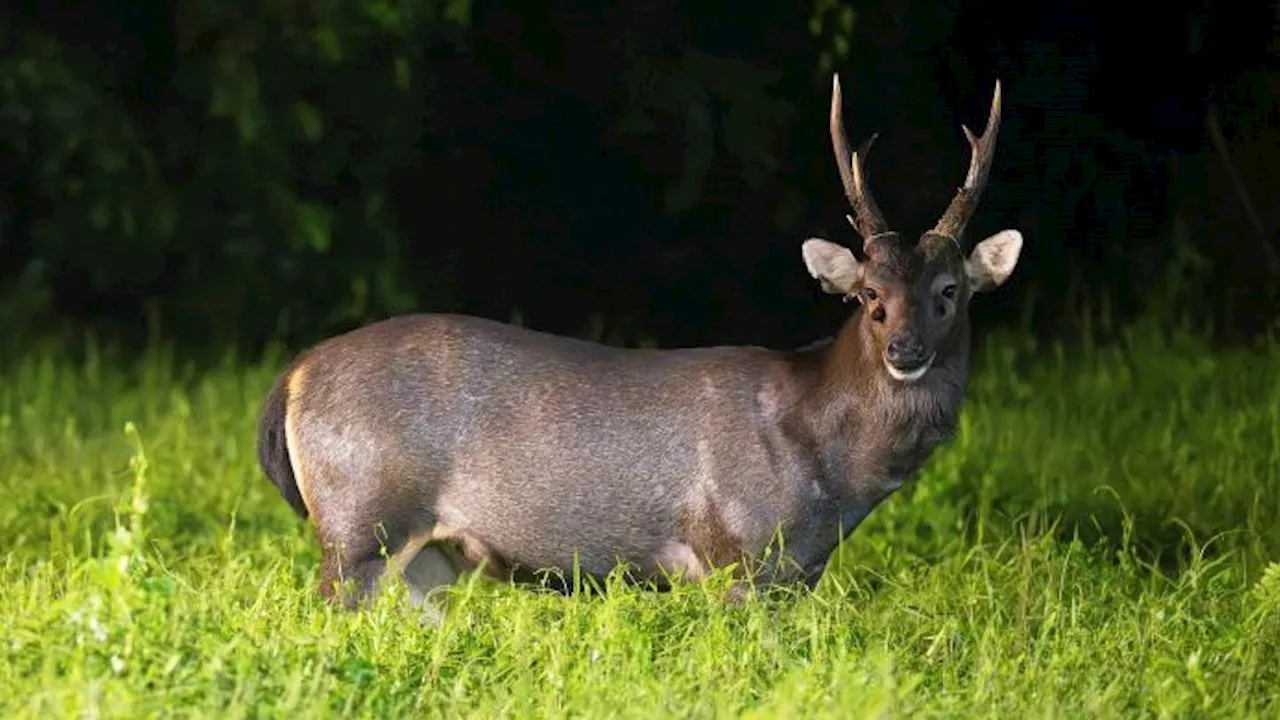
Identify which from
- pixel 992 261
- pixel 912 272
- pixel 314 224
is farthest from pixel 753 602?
pixel 314 224

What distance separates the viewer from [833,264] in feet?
26.6

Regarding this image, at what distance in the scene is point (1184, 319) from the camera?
12602 mm

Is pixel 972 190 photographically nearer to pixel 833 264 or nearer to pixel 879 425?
pixel 833 264

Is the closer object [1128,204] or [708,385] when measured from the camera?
[708,385]

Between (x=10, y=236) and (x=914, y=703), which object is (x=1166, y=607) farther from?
(x=10, y=236)

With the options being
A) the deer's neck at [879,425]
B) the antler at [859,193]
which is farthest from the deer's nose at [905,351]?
the antler at [859,193]

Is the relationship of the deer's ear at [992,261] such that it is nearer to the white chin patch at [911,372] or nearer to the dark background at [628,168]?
the white chin patch at [911,372]

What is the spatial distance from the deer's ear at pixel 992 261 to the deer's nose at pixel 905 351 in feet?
1.20

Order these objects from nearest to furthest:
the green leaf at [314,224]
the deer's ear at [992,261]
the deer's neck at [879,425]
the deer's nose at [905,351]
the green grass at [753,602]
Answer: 1. the green grass at [753,602]
2. the deer's nose at [905,351]
3. the deer's neck at [879,425]
4. the deer's ear at [992,261]
5. the green leaf at [314,224]

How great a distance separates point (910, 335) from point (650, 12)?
16.4ft

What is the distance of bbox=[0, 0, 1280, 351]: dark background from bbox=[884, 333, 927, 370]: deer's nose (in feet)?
15.2

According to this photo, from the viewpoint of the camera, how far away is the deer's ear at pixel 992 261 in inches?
317

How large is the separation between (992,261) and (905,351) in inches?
19.5

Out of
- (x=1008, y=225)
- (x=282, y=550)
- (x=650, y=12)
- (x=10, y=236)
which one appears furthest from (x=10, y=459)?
(x=1008, y=225)
